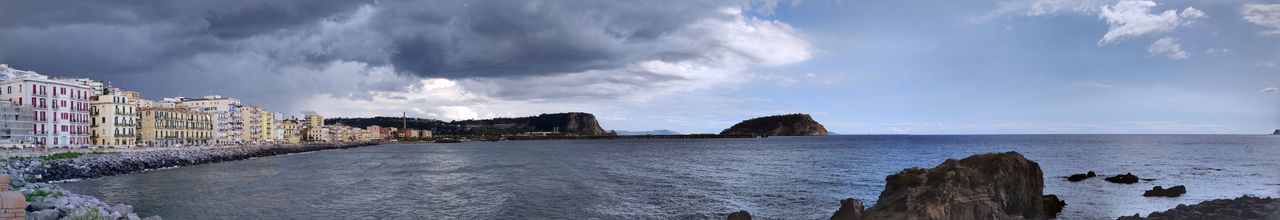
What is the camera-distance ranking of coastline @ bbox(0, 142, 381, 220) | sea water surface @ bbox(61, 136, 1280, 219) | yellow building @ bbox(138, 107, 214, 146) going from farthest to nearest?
yellow building @ bbox(138, 107, 214, 146), sea water surface @ bbox(61, 136, 1280, 219), coastline @ bbox(0, 142, 381, 220)

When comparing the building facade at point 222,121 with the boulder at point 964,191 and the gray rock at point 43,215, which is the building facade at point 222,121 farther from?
the boulder at point 964,191

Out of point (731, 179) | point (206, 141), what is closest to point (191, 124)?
point (206, 141)

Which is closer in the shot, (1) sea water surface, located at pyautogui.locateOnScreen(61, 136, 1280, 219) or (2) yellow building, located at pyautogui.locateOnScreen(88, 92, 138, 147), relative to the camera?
(1) sea water surface, located at pyautogui.locateOnScreen(61, 136, 1280, 219)

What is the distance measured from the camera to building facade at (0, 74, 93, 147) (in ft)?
349

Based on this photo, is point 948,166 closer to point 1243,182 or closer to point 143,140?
point 1243,182

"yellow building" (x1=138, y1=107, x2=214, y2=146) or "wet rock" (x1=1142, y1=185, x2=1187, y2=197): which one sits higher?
"yellow building" (x1=138, y1=107, x2=214, y2=146)

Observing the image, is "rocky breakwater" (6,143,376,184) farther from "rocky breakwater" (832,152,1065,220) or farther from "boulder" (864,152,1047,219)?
"boulder" (864,152,1047,219)

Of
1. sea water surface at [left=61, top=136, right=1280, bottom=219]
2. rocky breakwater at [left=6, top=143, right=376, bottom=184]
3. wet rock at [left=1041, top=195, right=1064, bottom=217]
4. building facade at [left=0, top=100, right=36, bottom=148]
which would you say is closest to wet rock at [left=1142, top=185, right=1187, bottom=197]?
sea water surface at [left=61, top=136, right=1280, bottom=219]

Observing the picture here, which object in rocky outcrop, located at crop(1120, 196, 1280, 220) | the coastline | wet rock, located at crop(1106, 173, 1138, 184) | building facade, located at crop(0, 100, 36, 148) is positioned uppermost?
building facade, located at crop(0, 100, 36, 148)

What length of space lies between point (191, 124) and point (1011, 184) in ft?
613

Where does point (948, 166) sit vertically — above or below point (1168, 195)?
above

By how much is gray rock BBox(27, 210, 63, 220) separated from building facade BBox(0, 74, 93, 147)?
11047cm

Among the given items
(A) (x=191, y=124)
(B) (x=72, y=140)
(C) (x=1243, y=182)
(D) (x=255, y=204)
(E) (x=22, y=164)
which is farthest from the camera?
(A) (x=191, y=124)

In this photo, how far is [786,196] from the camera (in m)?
44.5
